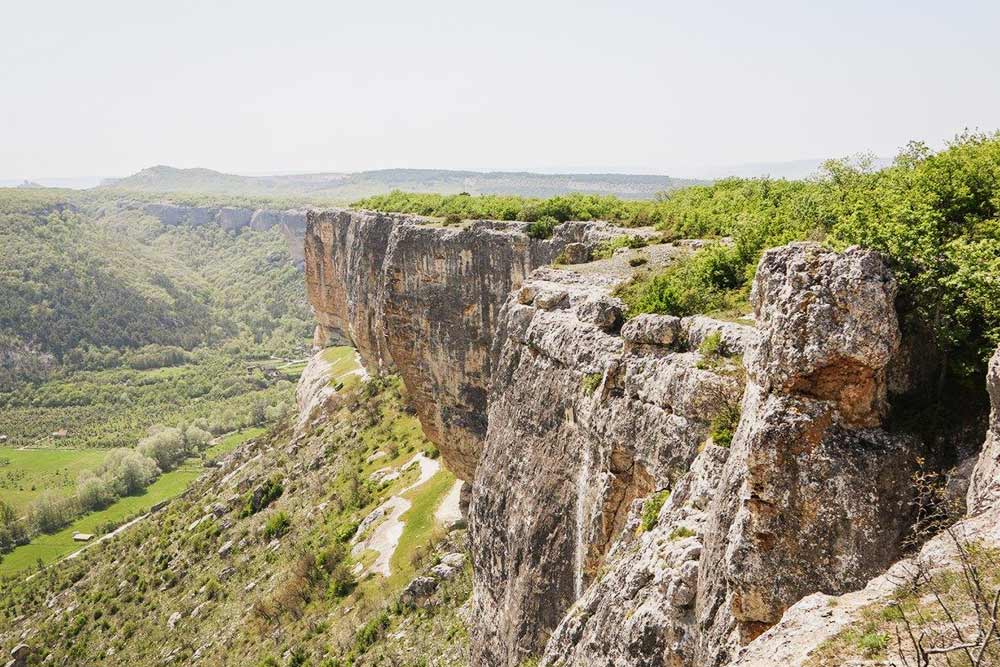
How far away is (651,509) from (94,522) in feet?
334

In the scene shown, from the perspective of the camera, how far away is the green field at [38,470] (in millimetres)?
108500

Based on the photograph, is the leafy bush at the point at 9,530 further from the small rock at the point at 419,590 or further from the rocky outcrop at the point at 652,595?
the rocky outcrop at the point at 652,595

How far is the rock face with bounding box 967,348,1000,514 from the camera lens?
7.84m

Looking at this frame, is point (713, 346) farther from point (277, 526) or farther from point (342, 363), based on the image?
point (342, 363)

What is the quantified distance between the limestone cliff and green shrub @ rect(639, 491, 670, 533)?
0.11 feet

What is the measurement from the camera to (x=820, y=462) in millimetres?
9031

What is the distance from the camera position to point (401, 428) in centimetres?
5384

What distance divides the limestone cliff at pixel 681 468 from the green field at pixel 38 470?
106381 mm

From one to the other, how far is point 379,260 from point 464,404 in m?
17.6

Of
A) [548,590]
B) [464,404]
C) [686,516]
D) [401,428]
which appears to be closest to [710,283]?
[686,516]

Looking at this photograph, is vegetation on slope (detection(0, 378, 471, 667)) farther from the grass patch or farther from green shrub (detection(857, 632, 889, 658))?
green shrub (detection(857, 632, 889, 658))

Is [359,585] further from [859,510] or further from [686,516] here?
[859,510]

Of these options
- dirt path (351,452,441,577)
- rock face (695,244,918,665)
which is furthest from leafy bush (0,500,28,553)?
rock face (695,244,918,665)

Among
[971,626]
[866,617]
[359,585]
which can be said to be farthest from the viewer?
[359,585]
